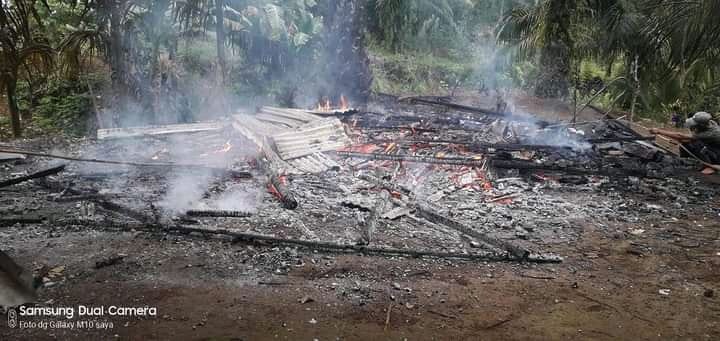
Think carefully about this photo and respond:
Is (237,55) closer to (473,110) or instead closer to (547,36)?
(473,110)

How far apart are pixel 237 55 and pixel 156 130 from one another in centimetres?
484

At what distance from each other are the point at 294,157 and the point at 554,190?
4704 mm

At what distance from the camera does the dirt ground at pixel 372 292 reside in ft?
12.6

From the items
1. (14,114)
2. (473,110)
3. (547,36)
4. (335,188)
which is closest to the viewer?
(335,188)

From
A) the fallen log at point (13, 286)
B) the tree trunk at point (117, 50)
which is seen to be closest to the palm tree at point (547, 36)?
the tree trunk at point (117, 50)

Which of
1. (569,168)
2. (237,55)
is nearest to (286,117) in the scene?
(237,55)

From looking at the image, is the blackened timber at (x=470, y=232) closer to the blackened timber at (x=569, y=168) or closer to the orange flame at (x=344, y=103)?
the blackened timber at (x=569, y=168)

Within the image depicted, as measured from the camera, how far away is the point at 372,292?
174 inches

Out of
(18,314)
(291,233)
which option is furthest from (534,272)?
(18,314)

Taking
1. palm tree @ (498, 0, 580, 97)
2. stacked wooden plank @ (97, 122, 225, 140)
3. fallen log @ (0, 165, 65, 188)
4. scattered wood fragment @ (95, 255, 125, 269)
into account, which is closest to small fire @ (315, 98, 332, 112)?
stacked wooden plank @ (97, 122, 225, 140)

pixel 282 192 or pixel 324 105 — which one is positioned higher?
pixel 324 105

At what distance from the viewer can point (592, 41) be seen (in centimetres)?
1235

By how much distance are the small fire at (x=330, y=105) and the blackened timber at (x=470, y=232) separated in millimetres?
6579

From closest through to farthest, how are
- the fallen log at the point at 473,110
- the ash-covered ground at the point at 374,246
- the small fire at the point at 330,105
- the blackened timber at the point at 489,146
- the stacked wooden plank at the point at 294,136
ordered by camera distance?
the ash-covered ground at the point at 374,246
the stacked wooden plank at the point at 294,136
the blackened timber at the point at 489,146
the fallen log at the point at 473,110
the small fire at the point at 330,105
